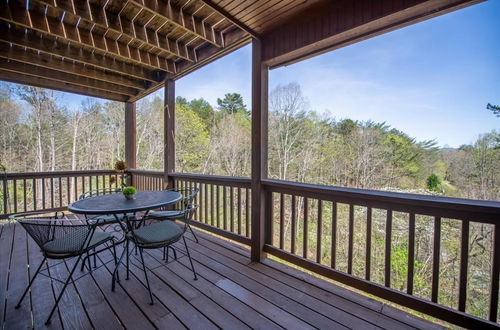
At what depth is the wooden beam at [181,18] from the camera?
2.23 meters

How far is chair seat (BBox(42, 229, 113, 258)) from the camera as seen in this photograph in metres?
1.62

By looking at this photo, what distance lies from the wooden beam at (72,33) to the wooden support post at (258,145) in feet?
6.66

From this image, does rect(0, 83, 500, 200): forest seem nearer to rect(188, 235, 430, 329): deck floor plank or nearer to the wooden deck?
rect(188, 235, 430, 329): deck floor plank

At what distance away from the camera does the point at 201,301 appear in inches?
68.1

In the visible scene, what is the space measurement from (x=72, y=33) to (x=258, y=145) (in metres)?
2.87

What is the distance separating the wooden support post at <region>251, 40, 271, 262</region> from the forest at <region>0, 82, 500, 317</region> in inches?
98.5

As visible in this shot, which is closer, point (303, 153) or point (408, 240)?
point (408, 240)

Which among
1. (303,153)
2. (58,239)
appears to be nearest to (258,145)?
(58,239)

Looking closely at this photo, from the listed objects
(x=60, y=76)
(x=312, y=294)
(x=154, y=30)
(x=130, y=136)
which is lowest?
(x=312, y=294)

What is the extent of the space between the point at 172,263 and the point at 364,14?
9.89 feet

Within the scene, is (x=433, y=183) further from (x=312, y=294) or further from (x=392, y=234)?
(x=312, y=294)

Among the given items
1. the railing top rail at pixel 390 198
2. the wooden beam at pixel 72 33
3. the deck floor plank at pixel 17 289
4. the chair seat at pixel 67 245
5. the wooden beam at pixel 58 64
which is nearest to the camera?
the railing top rail at pixel 390 198

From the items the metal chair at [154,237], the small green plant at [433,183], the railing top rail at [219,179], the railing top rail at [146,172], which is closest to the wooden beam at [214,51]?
the railing top rail at [219,179]

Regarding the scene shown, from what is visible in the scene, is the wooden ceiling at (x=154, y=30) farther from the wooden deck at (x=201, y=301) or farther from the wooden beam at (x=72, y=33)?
the wooden deck at (x=201, y=301)
